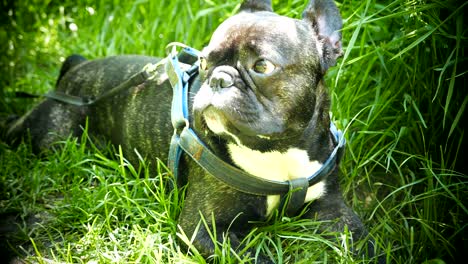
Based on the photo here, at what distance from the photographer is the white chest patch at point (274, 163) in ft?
9.21

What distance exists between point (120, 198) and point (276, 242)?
893 millimetres

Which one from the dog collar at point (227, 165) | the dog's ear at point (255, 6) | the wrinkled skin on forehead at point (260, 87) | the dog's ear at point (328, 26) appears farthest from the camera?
the dog's ear at point (255, 6)

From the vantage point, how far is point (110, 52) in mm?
5027

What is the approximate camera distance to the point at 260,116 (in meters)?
2.57

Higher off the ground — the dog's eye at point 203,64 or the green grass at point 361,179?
the dog's eye at point 203,64

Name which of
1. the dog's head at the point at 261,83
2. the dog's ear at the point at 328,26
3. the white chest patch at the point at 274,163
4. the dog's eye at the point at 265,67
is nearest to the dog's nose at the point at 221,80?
the dog's head at the point at 261,83

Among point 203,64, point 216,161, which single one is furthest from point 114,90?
point 216,161

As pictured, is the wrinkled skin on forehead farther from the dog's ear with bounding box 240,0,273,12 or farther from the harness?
the dog's ear with bounding box 240,0,273,12

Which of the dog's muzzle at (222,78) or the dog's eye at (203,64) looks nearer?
the dog's muzzle at (222,78)

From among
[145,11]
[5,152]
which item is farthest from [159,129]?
[145,11]

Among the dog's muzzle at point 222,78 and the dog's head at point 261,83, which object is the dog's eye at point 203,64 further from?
the dog's muzzle at point 222,78

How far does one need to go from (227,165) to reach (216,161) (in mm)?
56

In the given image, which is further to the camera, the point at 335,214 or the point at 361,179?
the point at 361,179

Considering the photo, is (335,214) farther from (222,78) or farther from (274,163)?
(222,78)
